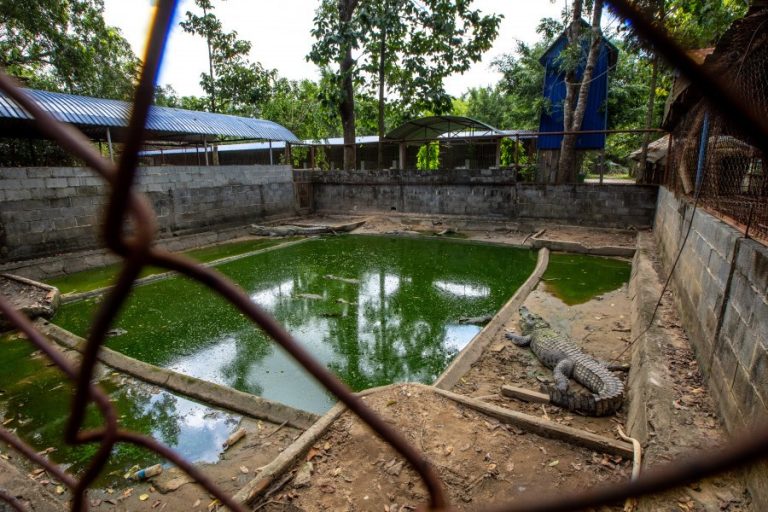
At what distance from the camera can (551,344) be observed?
141 inches

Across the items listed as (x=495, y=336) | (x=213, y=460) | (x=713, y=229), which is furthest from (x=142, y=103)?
(x=495, y=336)

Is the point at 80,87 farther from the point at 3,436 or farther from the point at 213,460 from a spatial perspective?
the point at 3,436

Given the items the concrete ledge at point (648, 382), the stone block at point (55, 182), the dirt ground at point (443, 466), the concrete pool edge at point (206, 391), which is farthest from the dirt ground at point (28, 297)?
the concrete ledge at point (648, 382)

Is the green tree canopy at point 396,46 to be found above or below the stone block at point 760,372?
above

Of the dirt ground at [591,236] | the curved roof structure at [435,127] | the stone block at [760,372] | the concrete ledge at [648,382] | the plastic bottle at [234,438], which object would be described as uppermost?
the curved roof structure at [435,127]

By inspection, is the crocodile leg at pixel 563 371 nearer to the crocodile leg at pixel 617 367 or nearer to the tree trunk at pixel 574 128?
the crocodile leg at pixel 617 367

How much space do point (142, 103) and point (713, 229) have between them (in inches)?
143

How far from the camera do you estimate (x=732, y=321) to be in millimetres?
2211

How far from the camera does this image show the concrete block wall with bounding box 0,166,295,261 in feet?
21.4

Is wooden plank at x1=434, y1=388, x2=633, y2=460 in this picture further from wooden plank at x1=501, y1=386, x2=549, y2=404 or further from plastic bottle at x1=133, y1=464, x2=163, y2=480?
plastic bottle at x1=133, y1=464, x2=163, y2=480

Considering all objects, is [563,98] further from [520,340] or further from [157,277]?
[157,277]

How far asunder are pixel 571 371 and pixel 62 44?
42.5 ft

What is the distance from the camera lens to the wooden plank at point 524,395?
9.70ft

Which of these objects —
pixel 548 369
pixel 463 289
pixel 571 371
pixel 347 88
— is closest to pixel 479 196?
pixel 463 289
